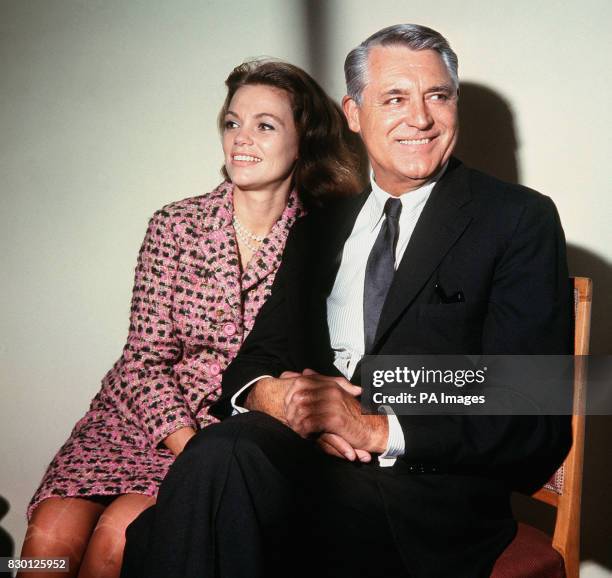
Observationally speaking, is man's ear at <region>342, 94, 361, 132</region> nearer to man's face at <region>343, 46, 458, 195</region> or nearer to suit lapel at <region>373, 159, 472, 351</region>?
man's face at <region>343, 46, 458, 195</region>

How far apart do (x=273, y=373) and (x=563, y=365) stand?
0.67 m

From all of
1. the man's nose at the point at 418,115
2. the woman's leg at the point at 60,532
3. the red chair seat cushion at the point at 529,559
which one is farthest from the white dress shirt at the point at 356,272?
the woman's leg at the point at 60,532

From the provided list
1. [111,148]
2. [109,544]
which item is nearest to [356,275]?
[109,544]

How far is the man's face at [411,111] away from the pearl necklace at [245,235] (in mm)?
527

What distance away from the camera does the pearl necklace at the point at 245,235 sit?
201cm

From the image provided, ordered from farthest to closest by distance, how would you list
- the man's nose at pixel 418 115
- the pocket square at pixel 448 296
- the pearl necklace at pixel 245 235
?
1. the pearl necklace at pixel 245 235
2. the man's nose at pixel 418 115
3. the pocket square at pixel 448 296

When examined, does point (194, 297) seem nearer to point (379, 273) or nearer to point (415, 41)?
point (379, 273)

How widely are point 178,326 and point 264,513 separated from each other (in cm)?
82

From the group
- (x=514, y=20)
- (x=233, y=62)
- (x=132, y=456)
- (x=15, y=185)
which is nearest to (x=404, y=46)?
(x=514, y=20)

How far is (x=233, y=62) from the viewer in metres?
2.17

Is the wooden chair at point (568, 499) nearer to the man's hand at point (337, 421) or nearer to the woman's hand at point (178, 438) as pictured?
the man's hand at point (337, 421)

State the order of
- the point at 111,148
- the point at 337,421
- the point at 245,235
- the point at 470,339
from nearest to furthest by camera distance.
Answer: the point at 337,421 < the point at 470,339 < the point at 245,235 < the point at 111,148

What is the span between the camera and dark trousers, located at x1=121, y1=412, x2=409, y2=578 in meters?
1.16

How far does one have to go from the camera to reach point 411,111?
1576mm
